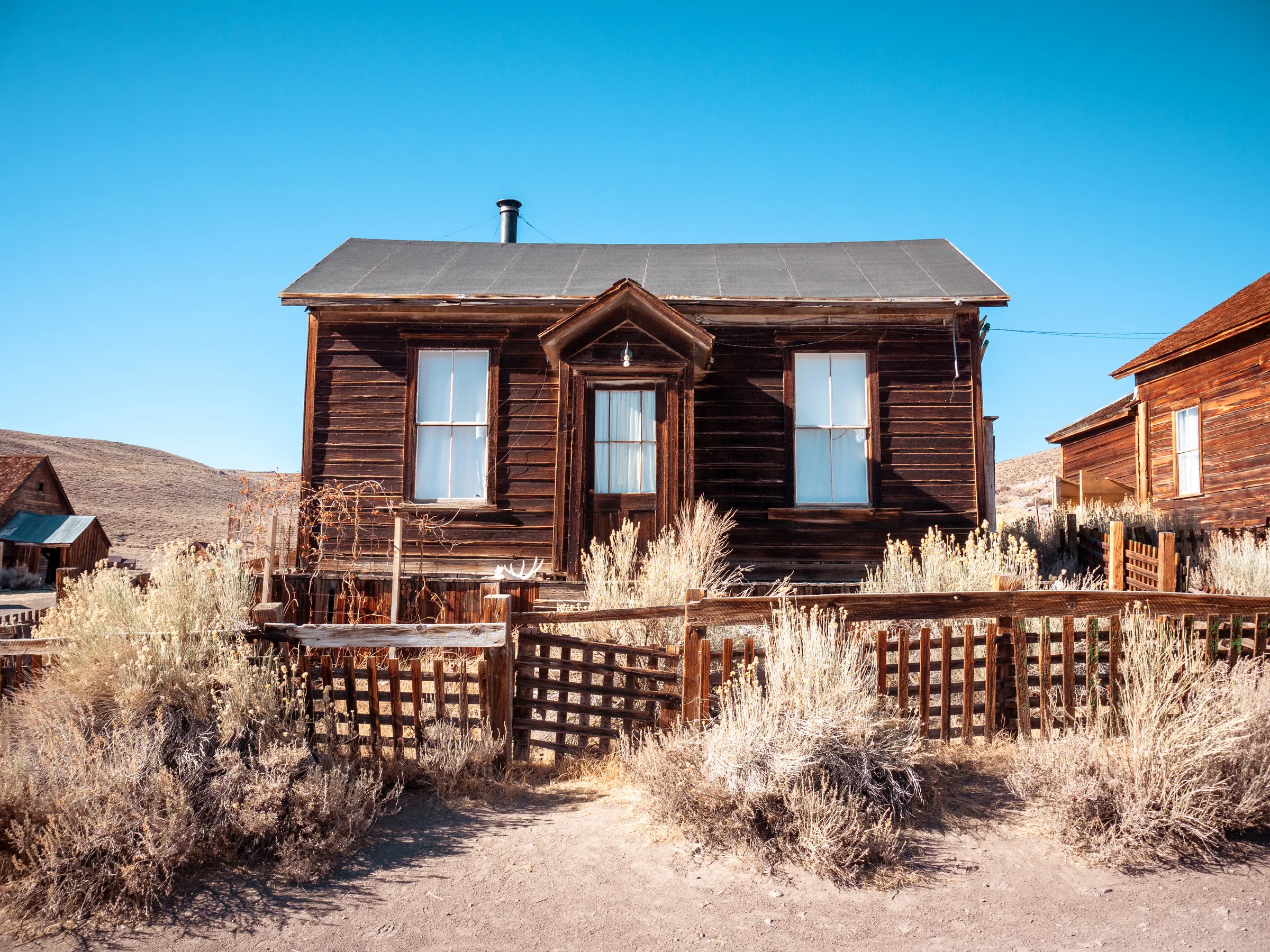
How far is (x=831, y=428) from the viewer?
10875mm

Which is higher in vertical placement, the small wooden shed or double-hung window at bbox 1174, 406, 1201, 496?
double-hung window at bbox 1174, 406, 1201, 496

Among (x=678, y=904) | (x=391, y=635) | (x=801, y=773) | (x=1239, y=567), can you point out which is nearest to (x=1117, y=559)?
(x=1239, y=567)

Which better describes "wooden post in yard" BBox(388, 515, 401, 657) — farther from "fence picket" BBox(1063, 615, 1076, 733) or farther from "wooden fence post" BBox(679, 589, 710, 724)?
"fence picket" BBox(1063, 615, 1076, 733)

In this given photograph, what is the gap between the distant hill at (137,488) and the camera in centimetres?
4219

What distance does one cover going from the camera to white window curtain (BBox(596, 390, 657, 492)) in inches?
401

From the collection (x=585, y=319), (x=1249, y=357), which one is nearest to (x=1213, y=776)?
(x=585, y=319)

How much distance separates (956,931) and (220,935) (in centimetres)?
315

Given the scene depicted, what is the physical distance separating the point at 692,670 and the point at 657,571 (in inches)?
96.6

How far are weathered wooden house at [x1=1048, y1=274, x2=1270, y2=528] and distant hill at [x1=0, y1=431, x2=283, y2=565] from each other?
29.8 m

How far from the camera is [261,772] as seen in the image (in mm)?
4418

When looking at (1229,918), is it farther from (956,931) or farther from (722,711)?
(722,711)

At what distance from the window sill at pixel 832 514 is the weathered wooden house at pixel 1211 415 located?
676cm

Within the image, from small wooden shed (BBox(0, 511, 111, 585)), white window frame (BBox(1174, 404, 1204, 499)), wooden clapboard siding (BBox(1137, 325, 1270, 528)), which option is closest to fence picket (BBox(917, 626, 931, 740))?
wooden clapboard siding (BBox(1137, 325, 1270, 528))

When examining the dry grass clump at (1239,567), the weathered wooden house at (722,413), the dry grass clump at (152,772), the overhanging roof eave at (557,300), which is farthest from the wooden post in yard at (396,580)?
the dry grass clump at (1239,567)
